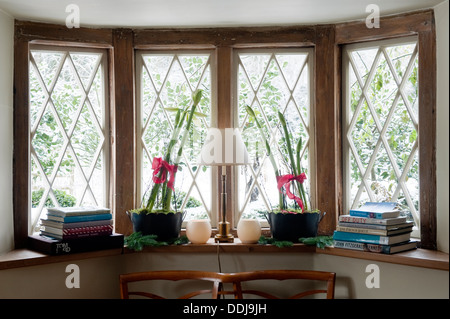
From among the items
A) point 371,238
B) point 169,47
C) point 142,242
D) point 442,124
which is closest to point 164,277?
point 142,242

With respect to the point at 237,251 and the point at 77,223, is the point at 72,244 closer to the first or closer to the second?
the point at 77,223

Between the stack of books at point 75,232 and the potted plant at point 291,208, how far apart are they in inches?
35.1

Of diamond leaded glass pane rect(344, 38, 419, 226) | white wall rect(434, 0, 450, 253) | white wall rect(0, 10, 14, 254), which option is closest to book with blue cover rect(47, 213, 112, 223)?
white wall rect(0, 10, 14, 254)

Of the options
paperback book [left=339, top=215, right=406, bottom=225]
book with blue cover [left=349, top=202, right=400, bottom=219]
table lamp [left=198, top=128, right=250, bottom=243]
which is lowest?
paperback book [left=339, top=215, right=406, bottom=225]

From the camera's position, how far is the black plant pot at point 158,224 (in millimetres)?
2701

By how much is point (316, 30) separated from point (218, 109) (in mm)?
751

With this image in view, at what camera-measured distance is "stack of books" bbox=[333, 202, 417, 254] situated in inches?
96.0

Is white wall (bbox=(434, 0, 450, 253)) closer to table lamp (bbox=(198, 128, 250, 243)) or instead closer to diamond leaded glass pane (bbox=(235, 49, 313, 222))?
diamond leaded glass pane (bbox=(235, 49, 313, 222))

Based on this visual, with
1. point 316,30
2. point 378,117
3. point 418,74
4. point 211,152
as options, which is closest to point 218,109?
point 211,152

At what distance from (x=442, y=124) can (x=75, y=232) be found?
2006 mm

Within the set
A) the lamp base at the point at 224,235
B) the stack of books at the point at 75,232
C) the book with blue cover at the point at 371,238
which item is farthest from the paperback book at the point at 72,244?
the book with blue cover at the point at 371,238

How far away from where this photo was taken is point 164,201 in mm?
2760

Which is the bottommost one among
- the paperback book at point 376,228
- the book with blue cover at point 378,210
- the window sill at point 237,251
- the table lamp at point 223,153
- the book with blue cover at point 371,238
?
the window sill at point 237,251

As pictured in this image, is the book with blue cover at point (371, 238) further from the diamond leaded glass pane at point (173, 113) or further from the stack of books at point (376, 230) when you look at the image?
the diamond leaded glass pane at point (173, 113)
